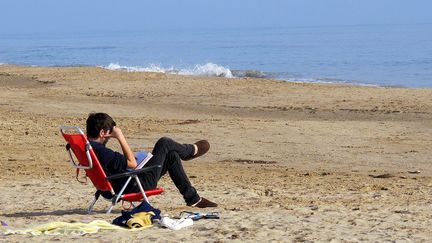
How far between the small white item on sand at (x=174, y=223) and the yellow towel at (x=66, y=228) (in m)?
0.16

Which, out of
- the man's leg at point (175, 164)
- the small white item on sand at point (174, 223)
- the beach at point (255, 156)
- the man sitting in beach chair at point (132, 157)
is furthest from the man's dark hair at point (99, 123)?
the small white item on sand at point (174, 223)

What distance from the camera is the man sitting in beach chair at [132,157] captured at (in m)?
8.14

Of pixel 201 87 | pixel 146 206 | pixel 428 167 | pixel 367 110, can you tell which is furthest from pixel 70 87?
pixel 146 206

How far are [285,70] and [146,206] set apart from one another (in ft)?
100

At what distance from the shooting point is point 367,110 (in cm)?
1873

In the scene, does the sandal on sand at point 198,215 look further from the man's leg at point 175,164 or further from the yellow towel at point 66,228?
the man's leg at point 175,164

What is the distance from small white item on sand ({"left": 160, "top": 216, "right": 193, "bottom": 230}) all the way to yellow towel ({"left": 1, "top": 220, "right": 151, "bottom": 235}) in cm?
16

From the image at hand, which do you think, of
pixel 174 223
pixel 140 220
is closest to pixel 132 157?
pixel 140 220

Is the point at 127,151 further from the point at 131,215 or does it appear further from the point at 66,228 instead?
the point at 66,228

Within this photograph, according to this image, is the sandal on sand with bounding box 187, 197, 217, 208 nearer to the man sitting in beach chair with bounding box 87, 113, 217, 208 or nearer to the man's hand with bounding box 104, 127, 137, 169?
the man sitting in beach chair with bounding box 87, 113, 217, 208

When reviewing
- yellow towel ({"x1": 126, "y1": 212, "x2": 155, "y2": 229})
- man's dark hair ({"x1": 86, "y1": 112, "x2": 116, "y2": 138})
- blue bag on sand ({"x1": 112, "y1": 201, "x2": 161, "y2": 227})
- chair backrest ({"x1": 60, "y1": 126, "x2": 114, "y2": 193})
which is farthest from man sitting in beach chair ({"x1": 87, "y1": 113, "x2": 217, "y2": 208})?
yellow towel ({"x1": 126, "y1": 212, "x2": 155, "y2": 229})

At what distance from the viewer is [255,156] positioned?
1297cm

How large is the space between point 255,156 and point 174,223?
5.77m

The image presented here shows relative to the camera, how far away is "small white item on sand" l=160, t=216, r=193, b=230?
724 cm
